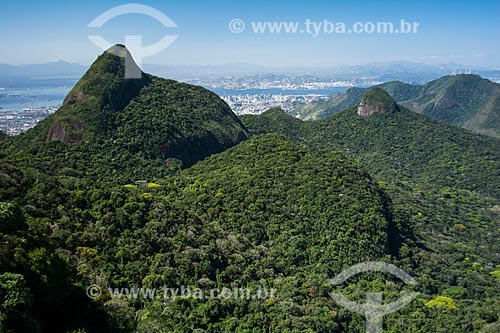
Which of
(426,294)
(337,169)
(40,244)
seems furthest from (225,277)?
(337,169)

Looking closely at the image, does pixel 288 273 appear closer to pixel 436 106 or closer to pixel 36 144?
pixel 36 144

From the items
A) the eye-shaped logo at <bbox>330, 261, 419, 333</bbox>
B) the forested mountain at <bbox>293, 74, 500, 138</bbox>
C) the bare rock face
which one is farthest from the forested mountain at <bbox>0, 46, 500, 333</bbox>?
the forested mountain at <bbox>293, 74, 500, 138</bbox>

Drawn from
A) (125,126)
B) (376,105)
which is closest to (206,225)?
(125,126)

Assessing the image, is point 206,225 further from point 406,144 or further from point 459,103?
point 459,103

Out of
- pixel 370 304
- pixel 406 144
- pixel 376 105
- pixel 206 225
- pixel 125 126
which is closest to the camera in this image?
pixel 370 304

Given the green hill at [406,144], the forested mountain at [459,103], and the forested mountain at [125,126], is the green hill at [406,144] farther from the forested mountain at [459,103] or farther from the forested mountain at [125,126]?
the forested mountain at [459,103]

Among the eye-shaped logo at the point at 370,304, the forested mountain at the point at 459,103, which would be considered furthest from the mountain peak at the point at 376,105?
the eye-shaped logo at the point at 370,304
